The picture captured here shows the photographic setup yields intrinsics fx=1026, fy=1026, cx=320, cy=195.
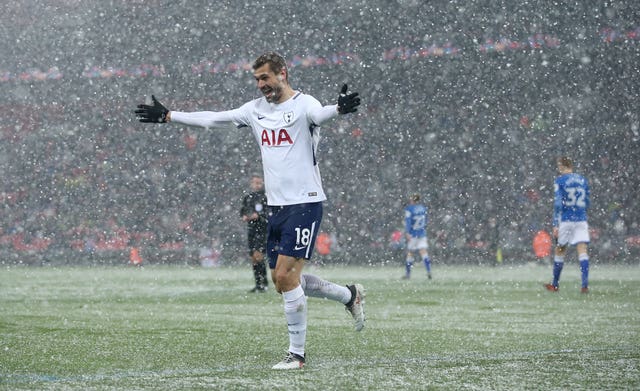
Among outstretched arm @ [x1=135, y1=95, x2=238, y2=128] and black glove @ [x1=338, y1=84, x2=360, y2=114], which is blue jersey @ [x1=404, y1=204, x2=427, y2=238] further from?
black glove @ [x1=338, y1=84, x2=360, y2=114]

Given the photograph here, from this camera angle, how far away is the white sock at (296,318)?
571 centimetres

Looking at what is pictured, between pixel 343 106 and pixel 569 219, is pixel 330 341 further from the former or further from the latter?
pixel 569 219

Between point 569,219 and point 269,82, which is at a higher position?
point 269,82

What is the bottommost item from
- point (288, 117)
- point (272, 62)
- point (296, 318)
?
point (296, 318)

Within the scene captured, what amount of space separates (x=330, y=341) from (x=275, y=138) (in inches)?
75.8

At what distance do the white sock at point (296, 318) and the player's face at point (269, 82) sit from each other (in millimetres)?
1102

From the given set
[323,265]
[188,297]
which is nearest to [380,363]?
[188,297]

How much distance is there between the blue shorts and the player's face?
637 millimetres

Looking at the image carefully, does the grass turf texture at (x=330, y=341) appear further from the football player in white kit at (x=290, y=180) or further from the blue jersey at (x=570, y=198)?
the blue jersey at (x=570, y=198)

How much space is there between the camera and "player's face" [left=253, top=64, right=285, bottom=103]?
5.76 metres

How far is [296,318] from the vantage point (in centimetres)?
574

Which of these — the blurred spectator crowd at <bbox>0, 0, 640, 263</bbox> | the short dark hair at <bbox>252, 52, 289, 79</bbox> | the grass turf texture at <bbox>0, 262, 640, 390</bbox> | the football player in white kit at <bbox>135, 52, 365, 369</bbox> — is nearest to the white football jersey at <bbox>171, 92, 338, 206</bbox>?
the football player in white kit at <bbox>135, 52, 365, 369</bbox>

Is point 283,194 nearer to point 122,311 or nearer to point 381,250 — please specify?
point 122,311

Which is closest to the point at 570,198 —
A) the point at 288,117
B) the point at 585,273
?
the point at 585,273
